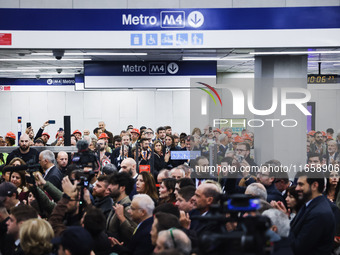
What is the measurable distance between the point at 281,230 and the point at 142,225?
4.36 ft

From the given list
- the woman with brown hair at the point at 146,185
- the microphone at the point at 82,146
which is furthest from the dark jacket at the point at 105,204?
the microphone at the point at 82,146

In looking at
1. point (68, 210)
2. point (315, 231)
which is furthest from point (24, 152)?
point (315, 231)

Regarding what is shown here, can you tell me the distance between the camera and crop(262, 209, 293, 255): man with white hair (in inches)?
159

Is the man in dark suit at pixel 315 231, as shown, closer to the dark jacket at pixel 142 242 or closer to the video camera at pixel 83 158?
the dark jacket at pixel 142 242

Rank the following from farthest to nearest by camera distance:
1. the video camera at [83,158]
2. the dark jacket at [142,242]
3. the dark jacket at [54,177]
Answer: the dark jacket at [54,177]
the video camera at [83,158]
the dark jacket at [142,242]

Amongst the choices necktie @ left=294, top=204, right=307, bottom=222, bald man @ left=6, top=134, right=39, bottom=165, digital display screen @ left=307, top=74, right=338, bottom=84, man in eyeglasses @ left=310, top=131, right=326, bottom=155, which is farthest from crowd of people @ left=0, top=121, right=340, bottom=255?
digital display screen @ left=307, top=74, right=338, bottom=84

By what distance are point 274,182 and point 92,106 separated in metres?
16.0

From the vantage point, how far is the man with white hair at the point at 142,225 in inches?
183

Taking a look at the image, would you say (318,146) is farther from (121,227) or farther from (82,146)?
(82,146)

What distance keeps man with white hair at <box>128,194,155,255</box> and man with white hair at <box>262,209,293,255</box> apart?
1154 millimetres

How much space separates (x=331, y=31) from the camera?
8781mm

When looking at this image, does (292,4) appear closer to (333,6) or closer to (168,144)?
(333,6)

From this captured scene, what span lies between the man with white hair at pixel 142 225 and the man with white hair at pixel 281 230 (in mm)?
1154

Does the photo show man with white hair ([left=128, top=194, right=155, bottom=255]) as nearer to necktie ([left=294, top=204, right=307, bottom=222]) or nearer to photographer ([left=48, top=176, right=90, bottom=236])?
photographer ([left=48, top=176, right=90, bottom=236])
